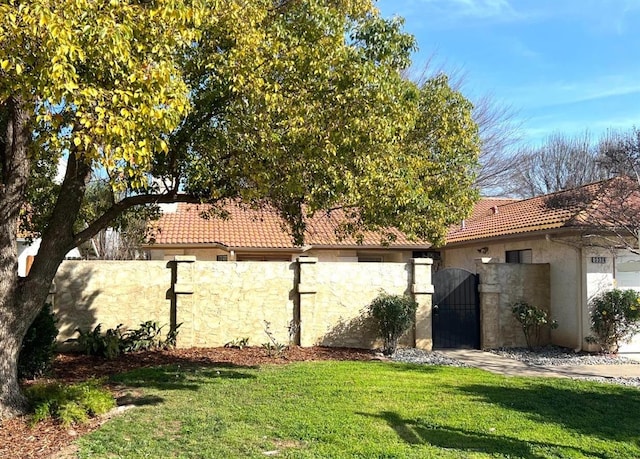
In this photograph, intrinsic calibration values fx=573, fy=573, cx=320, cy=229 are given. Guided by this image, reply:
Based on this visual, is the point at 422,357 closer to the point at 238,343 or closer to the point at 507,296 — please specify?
the point at 507,296

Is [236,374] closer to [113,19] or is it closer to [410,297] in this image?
[410,297]

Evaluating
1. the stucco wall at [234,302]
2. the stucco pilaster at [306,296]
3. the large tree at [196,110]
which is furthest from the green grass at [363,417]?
the stucco pilaster at [306,296]

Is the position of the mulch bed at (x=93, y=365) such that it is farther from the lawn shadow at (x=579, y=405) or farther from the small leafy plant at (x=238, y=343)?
the lawn shadow at (x=579, y=405)

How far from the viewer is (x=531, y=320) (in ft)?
45.1

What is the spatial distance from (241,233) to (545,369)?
39.9 feet

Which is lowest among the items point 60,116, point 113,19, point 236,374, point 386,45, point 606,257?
point 236,374

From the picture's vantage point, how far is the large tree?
5.02 m

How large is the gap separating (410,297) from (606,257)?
462 cm

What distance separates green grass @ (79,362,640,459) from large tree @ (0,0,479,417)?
6.85ft

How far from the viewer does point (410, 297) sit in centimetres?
1338

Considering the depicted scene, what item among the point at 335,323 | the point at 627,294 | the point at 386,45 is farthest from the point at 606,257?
the point at 386,45

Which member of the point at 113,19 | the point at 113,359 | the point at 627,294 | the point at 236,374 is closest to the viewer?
the point at 113,19

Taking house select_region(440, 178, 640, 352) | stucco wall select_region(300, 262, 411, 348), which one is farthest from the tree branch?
house select_region(440, 178, 640, 352)

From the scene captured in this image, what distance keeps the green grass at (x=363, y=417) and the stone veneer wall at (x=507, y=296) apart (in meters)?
3.91
